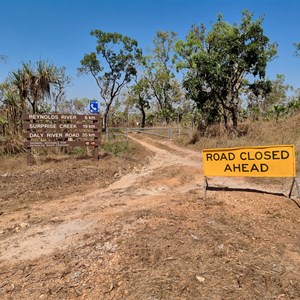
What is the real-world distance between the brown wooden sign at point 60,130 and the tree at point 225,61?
7.30 m

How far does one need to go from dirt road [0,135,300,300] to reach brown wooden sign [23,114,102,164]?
13.7 ft

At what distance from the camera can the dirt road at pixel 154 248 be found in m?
2.85

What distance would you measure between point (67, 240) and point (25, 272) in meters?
0.86

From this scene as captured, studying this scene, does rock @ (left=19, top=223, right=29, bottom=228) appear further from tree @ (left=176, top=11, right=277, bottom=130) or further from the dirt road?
tree @ (left=176, top=11, right=277, bottom=130)

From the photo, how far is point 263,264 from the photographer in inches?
126

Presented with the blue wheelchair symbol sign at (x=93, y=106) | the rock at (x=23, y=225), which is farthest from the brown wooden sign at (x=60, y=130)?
the rock at (x=23, y=225)

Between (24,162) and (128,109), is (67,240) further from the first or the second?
(128,109)

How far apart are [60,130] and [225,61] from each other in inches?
389

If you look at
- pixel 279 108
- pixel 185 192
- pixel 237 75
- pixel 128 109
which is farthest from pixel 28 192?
pixel 128 109

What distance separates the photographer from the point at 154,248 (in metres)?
3.60

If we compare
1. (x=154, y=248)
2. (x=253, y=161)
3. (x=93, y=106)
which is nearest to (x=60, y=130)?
(x=93, y=106)

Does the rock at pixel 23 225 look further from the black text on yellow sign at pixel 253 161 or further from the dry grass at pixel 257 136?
the dry grass at pixel 257 136

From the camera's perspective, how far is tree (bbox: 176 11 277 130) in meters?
14.7

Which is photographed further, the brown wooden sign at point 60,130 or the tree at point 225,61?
the tree at point 225,61
